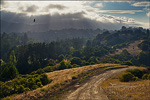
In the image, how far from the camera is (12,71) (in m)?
39.9

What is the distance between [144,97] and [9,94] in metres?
22.5

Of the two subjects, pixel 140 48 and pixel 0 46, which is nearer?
pixel 140 48

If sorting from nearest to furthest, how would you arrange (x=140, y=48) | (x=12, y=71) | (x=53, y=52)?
(x=12, y=71), (x=53, y=52), (x=140, y=48)

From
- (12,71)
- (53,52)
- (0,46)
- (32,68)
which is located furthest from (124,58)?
(0,46)

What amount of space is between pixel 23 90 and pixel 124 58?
120769 millimetres

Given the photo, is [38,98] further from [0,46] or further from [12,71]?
[0,46]

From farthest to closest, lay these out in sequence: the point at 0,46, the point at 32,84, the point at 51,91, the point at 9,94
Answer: the point at 0,46 → the point at 32,84 → the point at 51,91 → the point at 9,94

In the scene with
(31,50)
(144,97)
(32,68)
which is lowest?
(32,68)

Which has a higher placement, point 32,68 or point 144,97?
point 144,97

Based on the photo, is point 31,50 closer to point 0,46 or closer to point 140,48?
point 0,46

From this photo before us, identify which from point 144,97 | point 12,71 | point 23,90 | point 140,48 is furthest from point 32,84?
point 140,48

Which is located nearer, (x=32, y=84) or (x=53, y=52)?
(x=32, y=84)

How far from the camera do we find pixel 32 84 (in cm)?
2567

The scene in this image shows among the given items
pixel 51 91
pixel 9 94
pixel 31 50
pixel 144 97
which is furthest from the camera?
pixel 31 50
